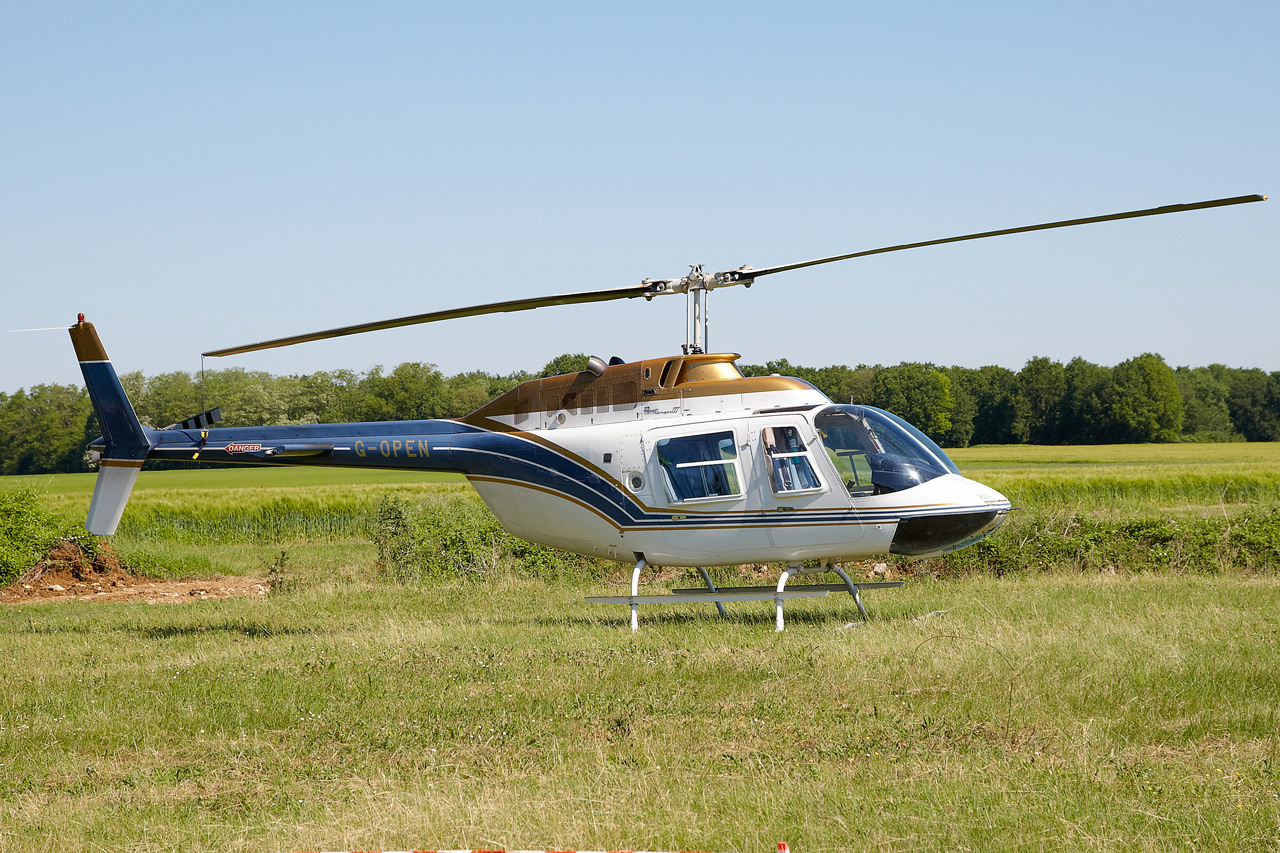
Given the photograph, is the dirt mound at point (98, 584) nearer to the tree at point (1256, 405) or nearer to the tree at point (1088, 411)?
the tree at point (1088, 411)

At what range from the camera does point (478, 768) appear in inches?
271

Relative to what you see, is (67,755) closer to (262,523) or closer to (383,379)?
(262,523)

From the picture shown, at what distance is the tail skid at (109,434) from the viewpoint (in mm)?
13711

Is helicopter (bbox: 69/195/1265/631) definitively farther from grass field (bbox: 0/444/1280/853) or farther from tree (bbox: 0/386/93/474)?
tree (bbox: 0/386/93/474)

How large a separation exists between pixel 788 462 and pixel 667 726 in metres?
4.67

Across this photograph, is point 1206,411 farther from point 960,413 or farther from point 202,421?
point 202,421

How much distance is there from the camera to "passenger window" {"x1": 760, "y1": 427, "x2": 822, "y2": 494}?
1167 cm

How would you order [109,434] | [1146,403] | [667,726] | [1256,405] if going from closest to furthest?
[667,726]
[109,434]
[1146,403]
[1256,405]

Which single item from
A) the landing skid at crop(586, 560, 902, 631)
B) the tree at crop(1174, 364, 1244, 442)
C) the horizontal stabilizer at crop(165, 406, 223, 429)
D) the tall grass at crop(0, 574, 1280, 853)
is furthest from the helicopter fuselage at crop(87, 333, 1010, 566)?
the tree at crop(1174, 364, 1244, 442)

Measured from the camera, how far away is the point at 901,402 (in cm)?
6800

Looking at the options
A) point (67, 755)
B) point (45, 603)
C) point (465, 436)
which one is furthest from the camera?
point (45, 603)

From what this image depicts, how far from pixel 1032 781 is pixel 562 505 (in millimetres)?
7562

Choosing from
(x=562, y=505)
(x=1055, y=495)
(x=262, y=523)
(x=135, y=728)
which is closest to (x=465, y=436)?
(x=562, y=505)

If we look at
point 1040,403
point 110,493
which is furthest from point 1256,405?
point 110,493
